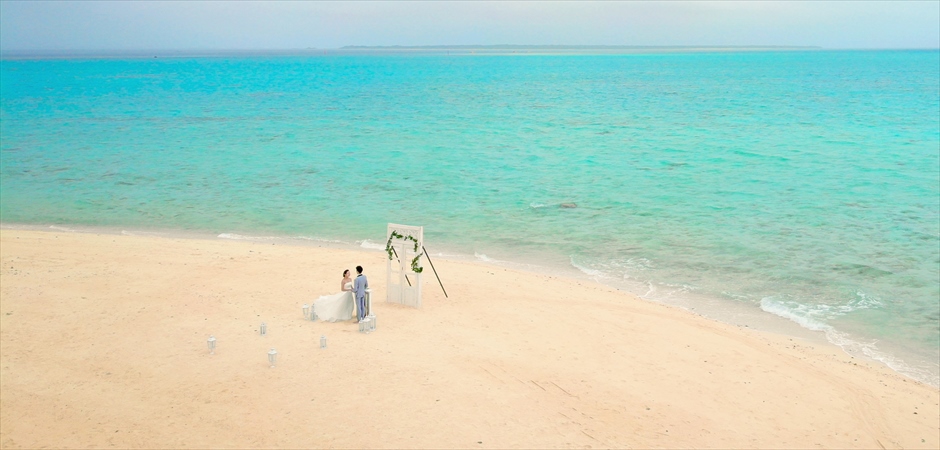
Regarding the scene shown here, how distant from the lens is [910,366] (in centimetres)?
1388

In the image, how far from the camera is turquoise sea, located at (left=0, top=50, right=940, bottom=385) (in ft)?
60.6

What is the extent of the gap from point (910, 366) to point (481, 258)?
10.3 m

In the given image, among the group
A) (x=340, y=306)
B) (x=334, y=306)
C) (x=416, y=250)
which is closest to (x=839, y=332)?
(x=416, y=250)

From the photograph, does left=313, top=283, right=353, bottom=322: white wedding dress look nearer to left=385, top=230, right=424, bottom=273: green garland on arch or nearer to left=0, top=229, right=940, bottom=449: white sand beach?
left=0, top=229, right=940, bottom=449: white sand beach

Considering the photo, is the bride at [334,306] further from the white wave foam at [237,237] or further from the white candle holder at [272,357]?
the white wave foam at [237,237]

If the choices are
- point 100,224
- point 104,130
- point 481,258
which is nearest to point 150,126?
point 104,130

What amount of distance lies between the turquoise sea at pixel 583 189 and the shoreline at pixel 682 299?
13 cm

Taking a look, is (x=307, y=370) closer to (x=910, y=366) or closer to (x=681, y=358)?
(x=681, y=358)

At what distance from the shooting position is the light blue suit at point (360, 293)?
13648 millimetres

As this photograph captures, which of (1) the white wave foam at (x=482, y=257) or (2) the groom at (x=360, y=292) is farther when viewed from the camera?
(1) the white wave foam at (x=482, y=257)

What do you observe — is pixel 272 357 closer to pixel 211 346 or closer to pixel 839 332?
pixel 211 346

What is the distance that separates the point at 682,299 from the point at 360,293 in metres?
7.65

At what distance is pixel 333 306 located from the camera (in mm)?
14086

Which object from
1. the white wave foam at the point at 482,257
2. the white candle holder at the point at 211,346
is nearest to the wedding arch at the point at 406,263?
the white candle holder at the point at 211,346
